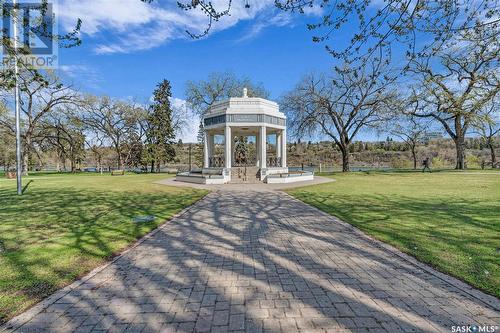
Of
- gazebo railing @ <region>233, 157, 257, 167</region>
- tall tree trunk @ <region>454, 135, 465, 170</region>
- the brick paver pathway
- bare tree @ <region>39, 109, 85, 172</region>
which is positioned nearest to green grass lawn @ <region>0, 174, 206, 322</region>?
the brick paver pathway

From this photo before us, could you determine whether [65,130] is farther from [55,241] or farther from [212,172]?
[55,241]

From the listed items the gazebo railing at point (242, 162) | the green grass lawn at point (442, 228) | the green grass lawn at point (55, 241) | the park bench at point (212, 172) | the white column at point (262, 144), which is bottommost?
the green grass lawn at point (55, 241)

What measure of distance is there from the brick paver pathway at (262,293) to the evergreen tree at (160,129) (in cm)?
3551

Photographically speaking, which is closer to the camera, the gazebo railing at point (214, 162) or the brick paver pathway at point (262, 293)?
the brick paver pathway at point (262, 293)

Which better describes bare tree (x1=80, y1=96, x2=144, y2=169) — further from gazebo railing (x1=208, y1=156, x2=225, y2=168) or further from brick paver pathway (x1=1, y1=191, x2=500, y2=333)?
brick paver pathway (x1=1, y1=191, x2=500, y2=333)

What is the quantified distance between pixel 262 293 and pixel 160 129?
3901 centimetres

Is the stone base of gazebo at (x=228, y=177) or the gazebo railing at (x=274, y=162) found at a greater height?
the gazebo railing at (x=274, y=162)

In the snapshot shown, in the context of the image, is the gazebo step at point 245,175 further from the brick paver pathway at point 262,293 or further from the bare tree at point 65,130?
the bare tree at point 65,130

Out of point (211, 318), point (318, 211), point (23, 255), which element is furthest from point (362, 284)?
point (23, 255)

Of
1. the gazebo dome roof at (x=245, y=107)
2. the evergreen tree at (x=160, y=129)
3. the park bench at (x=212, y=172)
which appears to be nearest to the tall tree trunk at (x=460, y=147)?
the gazebo dome roof at (x=245, y=107)

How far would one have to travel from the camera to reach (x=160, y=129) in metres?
38.6

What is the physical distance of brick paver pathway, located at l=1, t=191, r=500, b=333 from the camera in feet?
8.18

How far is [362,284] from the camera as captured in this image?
10.8 feet

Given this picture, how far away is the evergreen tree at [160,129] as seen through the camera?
38031mm
